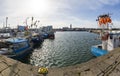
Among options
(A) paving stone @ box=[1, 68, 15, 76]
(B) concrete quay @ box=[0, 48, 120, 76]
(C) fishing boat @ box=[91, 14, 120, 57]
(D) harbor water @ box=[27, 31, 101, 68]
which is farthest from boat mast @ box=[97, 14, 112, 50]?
(A) paving stone @ box=[1, 68, 15, 76]

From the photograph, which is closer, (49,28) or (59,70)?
(59,70)

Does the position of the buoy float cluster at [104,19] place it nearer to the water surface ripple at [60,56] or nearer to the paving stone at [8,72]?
the water surface ripple at [60,56]

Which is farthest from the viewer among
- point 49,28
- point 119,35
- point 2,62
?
point 49,28

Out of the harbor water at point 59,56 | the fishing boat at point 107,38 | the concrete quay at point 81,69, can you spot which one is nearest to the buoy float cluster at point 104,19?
the fishing boat at point 107,38

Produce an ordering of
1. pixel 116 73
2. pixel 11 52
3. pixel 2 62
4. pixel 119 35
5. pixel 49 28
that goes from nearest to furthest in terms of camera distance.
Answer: pixel 116 73 < pixel 2 62 < pixel 119 35 < pixel 11 52 < pixel 49 28

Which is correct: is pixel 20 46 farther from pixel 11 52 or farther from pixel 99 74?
pixel 99 74

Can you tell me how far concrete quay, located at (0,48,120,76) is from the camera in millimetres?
5941

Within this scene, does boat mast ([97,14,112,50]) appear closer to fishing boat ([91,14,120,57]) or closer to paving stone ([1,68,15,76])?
fishing boat ([91,14,120,57])

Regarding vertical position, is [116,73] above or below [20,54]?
above

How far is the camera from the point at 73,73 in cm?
622

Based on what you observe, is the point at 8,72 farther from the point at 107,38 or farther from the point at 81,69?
the point at 107,38

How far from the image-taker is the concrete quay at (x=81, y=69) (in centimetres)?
594

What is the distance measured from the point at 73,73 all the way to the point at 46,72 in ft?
3.52

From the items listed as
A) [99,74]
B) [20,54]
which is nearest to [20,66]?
[99,74]
